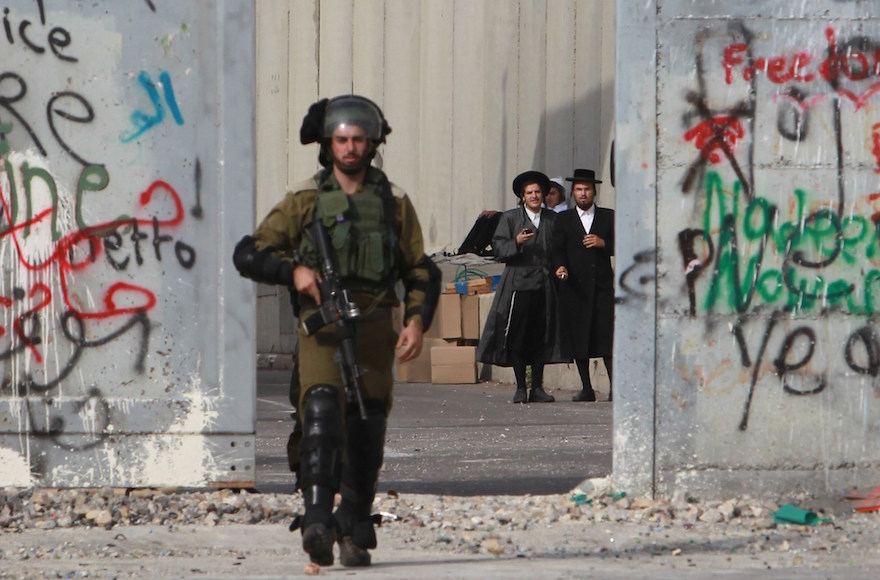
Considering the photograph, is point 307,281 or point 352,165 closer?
point 307,281

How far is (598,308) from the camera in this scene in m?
14.4

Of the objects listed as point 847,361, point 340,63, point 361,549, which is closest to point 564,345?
point 847,361

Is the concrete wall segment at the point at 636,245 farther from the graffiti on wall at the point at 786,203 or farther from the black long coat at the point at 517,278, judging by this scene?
the black long coat at the point at 517,278

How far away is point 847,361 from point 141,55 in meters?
3.15

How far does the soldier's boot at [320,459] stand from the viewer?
19.4 feet

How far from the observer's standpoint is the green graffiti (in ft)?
24.8

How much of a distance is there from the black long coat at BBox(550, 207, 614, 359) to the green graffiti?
21.8ft

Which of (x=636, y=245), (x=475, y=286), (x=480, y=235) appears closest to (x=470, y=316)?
(x=475, y=286)

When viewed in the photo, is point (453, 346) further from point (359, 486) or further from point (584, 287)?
point (359, 486)

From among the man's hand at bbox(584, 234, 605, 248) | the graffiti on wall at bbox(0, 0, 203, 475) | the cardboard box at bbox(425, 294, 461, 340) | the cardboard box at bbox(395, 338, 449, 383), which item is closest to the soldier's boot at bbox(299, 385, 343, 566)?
the graffiti on wall at bbox(0, 0, 203, 475)

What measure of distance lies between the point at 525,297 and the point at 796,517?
291 inches

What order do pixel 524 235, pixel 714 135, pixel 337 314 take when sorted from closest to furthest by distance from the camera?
pixel 337 314 < pixel 714 135 < pixel 524 235

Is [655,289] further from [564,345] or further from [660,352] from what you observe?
[564,345]

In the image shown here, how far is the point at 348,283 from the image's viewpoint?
6.10m
